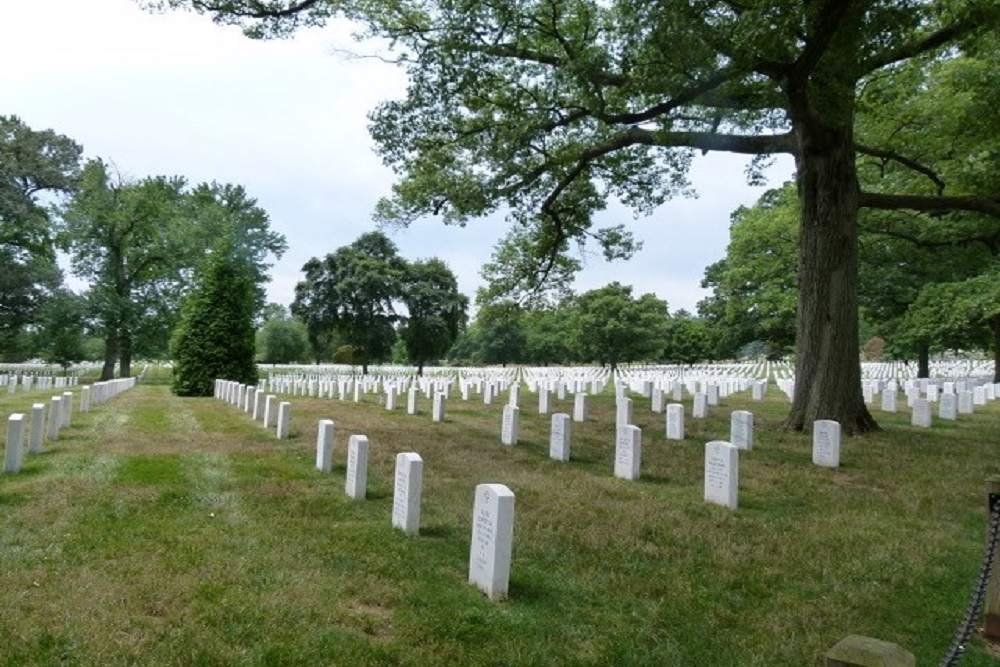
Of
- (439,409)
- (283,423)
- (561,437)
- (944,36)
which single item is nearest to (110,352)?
(439,409)

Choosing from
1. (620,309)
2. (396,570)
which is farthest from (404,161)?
(620,309)

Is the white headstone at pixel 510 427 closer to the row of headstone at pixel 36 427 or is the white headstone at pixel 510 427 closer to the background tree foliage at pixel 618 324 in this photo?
the row of headstone at pixel 36 427

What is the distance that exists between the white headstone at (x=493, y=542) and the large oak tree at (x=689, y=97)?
23.6 feet

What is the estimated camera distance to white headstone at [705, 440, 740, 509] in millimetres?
8141

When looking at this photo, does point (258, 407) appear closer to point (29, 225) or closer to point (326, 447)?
point (326, 447)

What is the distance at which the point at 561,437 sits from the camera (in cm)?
1148

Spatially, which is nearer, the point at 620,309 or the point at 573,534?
the point at 573,534

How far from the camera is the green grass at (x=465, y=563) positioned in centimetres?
416

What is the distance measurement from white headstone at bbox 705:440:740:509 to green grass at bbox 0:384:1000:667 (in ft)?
0.86

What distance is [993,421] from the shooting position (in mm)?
17453

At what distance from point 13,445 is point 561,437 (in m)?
7.58

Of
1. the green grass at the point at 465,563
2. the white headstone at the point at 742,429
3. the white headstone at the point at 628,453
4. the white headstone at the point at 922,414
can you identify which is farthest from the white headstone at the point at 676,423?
the white headstone at the point at 922,414

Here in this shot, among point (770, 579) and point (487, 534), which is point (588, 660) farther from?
point (770, 579)

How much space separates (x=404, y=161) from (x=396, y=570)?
12903mm
